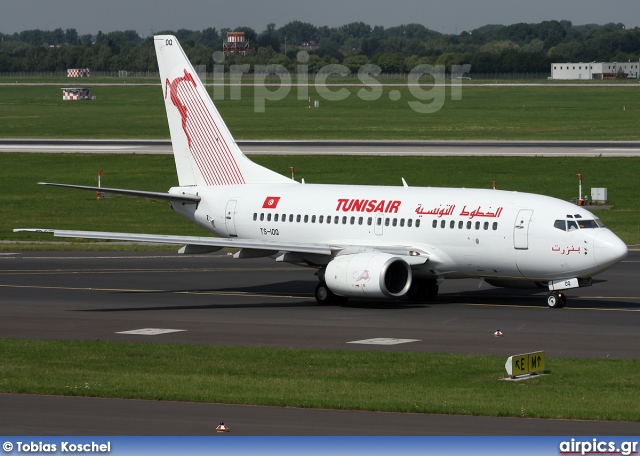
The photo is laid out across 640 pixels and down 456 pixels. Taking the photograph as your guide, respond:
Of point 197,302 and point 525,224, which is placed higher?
point 525,224

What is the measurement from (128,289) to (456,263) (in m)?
14.5

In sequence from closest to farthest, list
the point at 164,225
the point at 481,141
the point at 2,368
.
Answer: the point at 2,368
the point at 164,225
the point at 481,141

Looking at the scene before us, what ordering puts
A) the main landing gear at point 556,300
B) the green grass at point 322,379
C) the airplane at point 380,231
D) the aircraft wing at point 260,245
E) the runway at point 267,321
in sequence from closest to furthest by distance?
the runway at point 267,321 → the green grass at point 322,379 → the airplane at point 380,231 → the main landing gear at point 556,300 → the aircraft wing at point 260,245

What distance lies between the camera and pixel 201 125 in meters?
54.0

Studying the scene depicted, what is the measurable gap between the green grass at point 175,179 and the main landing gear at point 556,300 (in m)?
21.3

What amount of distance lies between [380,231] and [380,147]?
213 feet

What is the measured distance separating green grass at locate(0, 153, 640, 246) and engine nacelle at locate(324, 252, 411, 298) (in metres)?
23.8

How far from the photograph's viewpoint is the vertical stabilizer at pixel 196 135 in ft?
175

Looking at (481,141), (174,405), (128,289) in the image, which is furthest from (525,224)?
(481,141)

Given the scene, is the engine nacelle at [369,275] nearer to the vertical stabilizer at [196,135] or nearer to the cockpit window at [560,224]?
the cockpit window at [560,224]

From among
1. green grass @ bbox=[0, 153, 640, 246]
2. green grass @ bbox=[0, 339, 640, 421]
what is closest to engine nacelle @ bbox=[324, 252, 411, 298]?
green grass @ bbox=[0, 339, 640, 421]

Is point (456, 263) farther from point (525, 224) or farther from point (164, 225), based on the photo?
point (164, 225)

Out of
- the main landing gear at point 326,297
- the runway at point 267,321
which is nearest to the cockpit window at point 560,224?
the runway at point 267,321

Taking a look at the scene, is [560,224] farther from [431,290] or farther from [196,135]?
[196,135]
